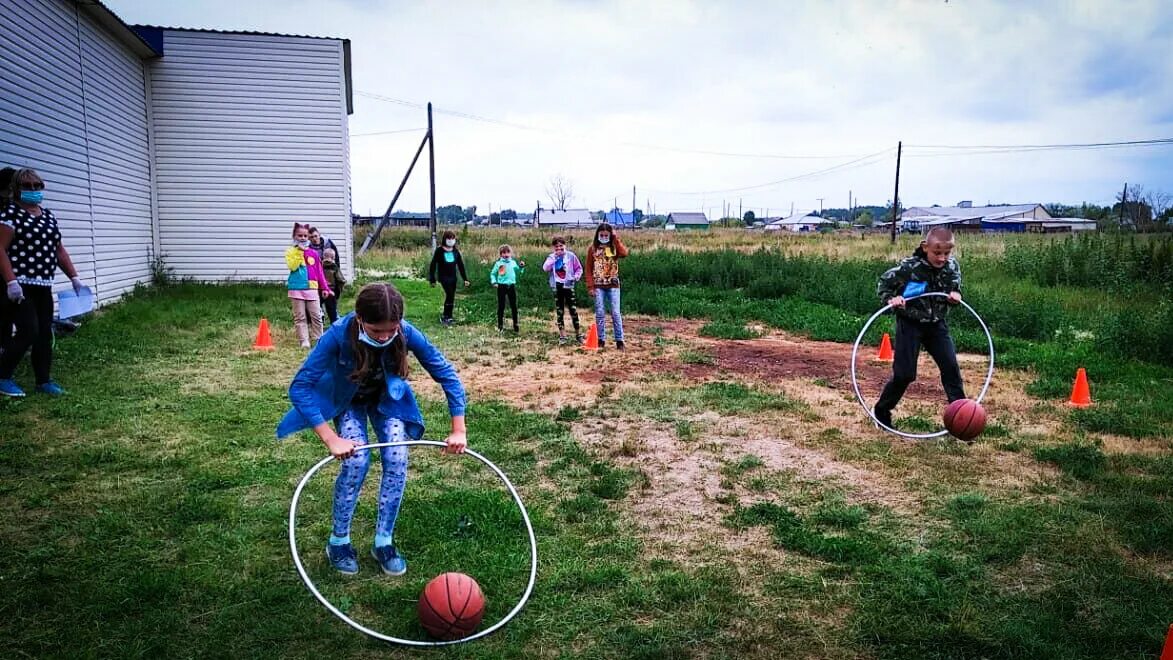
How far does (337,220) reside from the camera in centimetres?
2098

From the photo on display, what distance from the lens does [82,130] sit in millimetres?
14688

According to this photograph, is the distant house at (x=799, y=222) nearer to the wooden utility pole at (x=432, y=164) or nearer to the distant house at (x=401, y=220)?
the distant house at (x=401, y=220)

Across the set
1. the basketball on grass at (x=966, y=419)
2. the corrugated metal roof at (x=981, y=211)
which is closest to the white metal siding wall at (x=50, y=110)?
the basketball on grass at (x=966, y=419)

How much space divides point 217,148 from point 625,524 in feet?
60.1

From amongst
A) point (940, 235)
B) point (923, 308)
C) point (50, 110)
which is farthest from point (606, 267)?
point (50, 110)

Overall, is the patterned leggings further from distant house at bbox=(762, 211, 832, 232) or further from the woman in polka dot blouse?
distant house at bbox=(762, 211, 832, 232)

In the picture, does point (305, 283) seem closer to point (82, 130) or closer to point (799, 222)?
point (82, 130)

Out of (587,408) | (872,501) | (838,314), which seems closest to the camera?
(872,501)

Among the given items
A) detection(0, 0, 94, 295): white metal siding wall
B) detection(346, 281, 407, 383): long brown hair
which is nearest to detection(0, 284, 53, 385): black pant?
detection(0, 0, 94, 295): white metal siding wall

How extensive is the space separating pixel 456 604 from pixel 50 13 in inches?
568

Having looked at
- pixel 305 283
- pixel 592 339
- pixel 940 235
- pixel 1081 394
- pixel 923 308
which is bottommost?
pixel 1081 394

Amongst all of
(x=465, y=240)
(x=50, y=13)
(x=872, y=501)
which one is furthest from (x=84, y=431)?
(x=465, y=240)

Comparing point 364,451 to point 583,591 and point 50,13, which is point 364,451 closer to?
point 583,591

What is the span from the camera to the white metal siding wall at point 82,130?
12.3m
